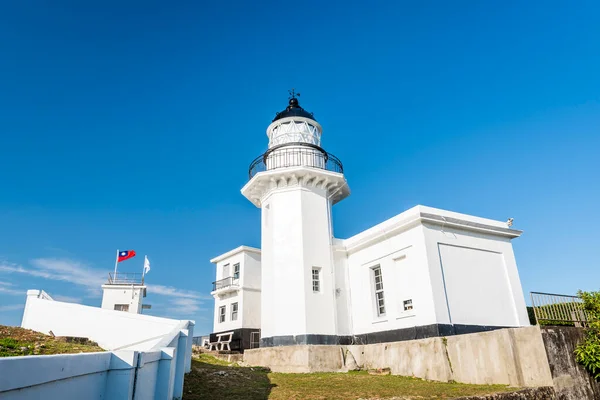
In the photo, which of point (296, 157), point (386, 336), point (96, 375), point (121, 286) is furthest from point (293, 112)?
point (121, 286)

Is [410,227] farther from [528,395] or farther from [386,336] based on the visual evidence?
[528,395]

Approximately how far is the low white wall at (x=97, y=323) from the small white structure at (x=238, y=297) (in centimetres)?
973

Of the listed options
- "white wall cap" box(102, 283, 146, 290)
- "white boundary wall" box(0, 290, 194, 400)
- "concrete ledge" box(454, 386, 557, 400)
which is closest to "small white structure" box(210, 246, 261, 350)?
"white wall cap" box(102, 283, 146, 290)

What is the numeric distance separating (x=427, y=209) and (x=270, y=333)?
7.63 metres

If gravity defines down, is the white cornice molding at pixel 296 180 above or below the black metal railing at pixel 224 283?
above

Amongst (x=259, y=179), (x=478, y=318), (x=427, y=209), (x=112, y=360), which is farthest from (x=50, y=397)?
(x=259, y=179)

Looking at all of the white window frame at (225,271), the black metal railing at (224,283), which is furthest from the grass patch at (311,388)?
the white window frame at (225,271)

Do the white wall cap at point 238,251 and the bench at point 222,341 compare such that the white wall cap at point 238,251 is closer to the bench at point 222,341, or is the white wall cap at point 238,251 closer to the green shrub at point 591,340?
the bench at point 222,341

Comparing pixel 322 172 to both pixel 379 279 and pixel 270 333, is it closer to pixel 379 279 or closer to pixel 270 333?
pixel 379 279

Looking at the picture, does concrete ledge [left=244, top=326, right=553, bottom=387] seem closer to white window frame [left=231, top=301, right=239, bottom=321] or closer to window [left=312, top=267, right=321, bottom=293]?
window [left=312, top=267, right=321, bottom=293]

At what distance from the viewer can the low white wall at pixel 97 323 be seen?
10.1 m

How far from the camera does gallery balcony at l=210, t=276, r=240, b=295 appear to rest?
2228 cm

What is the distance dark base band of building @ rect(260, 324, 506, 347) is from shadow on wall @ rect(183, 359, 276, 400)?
12.6 ft

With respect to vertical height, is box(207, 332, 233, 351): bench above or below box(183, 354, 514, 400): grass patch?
above
